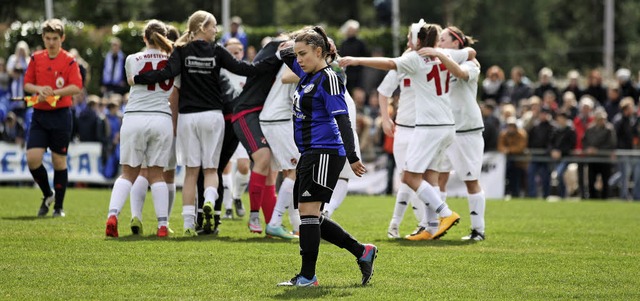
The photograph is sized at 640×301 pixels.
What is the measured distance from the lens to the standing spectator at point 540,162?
78.2 feet

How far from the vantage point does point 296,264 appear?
34.2 ft

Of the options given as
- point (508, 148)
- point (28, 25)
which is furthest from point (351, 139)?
point (28, 25)

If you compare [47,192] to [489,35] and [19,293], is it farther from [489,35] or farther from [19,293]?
[489,35]

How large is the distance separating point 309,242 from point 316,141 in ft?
2.58

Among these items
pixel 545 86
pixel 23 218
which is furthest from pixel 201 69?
pixel 545 86

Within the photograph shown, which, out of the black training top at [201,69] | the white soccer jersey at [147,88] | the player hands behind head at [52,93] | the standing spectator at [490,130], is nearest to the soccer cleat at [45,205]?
the player hands behind head at [52,93]

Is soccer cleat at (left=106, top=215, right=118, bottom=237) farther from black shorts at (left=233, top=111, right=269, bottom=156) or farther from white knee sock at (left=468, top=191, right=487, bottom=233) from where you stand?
white knee sock at (left=468, top=191, right=487, bottom=233)

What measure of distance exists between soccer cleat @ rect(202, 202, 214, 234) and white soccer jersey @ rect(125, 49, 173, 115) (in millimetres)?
1100

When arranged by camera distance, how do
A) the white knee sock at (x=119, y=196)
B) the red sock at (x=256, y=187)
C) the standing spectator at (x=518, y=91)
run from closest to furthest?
the white knee sock at (x=119, y=196) < the red sock at (x=256, y=187) < the standing spectator at (x=518, y=91)

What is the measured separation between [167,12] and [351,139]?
155 feet

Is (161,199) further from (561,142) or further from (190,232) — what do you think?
(561,142)

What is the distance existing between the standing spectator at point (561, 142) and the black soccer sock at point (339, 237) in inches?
577

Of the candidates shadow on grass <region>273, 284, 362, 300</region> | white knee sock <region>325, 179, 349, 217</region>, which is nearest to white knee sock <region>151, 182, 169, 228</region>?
white knee sock <region>325, 179, 349, 217</region>

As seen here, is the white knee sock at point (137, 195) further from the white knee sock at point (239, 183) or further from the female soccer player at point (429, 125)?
the white knee sock at point (239, 183)
